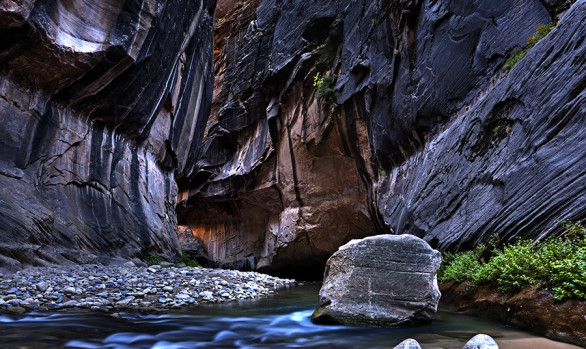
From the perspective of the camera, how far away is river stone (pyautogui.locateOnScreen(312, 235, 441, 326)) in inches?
200

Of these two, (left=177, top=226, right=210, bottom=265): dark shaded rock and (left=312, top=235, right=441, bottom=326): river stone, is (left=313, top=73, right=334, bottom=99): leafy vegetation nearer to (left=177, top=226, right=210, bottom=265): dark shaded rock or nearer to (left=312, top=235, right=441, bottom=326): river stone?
(left=312, top=235, right=441, bottom=326): river stone

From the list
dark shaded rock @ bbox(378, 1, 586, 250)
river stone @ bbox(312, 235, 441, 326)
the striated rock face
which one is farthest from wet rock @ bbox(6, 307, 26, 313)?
dark shaded rock @ bbox(378, 1, 586, 250)

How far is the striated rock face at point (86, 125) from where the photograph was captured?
9938 millimetres

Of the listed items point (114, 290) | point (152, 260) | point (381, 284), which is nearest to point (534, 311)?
point (381, 284)

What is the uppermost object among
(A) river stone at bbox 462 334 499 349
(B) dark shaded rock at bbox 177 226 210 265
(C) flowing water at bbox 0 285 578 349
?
(B) dark shaded rock at bbox 177 226 210 265

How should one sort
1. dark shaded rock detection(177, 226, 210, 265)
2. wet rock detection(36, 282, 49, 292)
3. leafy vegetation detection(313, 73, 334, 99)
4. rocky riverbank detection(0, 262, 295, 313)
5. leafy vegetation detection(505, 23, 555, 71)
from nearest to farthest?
rocky riverbank detection(0, 262, 295, 313), wet rock detection(36, 282, 49, 292), leafy vegetation detection(505, 23, 555, 71), leafy vegetation detection(313, 73, 334, 99), dark shaded rock detection(177, 226, 210, 265)

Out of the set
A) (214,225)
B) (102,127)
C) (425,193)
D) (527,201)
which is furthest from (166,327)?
(214,225)

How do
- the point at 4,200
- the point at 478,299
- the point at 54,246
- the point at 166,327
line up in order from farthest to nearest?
the point at 54,246 → the point at 4,200 → the point at 478,299 → the point at 166,327

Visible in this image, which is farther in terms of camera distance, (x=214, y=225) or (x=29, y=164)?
(x=214, y=225)

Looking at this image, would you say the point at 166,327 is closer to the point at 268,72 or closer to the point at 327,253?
the point at 327,253

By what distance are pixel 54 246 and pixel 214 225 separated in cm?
2066

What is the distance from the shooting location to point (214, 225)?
30.7 meters

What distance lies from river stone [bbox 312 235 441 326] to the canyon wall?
2000 mm

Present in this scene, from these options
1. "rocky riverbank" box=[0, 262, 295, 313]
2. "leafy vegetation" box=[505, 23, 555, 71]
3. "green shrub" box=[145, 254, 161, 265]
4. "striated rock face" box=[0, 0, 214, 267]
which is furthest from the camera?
"green shrub" box=[145, 254, 161, 265]
